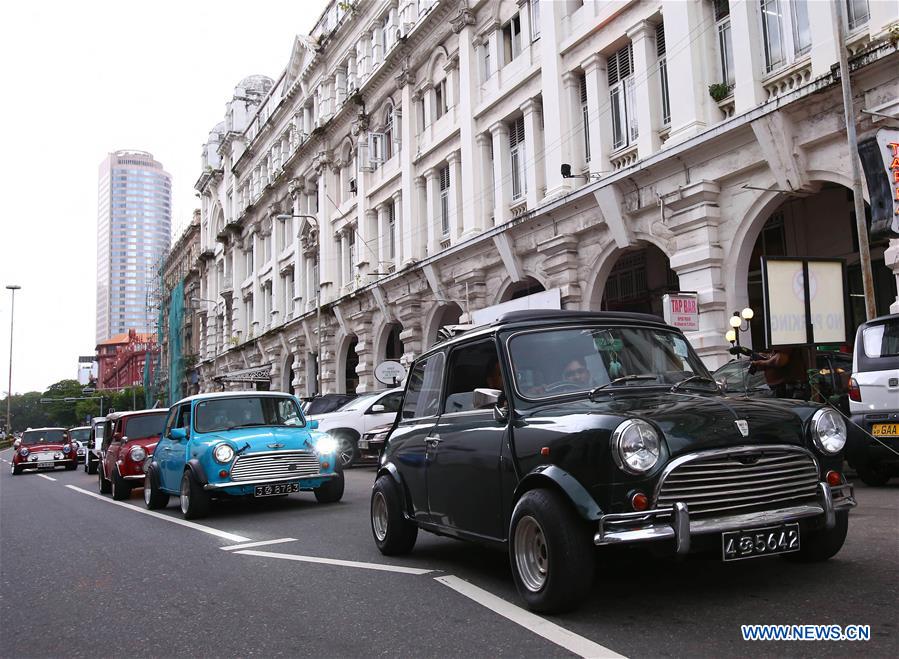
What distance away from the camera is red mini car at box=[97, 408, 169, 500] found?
1391 cm

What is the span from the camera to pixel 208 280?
62219 millimetres

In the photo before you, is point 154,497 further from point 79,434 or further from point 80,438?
point 79,434

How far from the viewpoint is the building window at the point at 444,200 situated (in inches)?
1061

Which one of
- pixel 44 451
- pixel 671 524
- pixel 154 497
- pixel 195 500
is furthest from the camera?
pixel 44 451

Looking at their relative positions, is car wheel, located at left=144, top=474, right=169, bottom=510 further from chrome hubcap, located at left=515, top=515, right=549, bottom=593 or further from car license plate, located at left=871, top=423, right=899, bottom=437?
car license plate, located at left=871, top=423, right=899, bottom=437

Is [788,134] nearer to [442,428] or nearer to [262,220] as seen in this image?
[442,428]

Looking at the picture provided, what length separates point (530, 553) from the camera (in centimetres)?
453

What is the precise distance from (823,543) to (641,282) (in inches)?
763

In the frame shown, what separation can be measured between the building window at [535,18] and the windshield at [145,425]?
14219 mm

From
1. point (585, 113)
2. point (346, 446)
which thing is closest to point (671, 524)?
point (346, 446)

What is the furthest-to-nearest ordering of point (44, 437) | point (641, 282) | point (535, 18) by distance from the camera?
1. point (44, 437)
2. point (641, 282)
3. point (535, 18)

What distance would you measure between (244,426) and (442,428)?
18.9 feet

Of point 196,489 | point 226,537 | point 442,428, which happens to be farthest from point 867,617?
point 196,489

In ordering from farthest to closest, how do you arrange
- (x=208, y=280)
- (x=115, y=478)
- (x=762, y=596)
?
1. (x=208, y=280)
2. (x=115, y=478)
3. (x=762, y=596)
